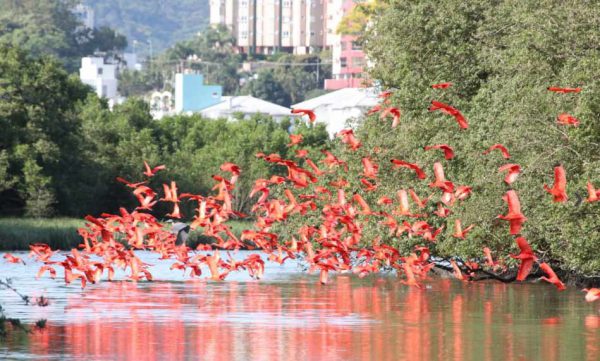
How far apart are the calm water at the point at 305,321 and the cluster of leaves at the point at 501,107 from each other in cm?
183

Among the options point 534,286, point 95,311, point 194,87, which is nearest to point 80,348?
point 95,311

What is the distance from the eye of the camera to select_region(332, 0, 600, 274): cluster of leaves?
41906 millimetres

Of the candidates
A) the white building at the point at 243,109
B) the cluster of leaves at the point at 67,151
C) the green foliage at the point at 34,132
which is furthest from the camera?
the white building at the point at 243,109

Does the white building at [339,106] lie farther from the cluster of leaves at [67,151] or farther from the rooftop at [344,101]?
the cluster of leaves at [67,151]

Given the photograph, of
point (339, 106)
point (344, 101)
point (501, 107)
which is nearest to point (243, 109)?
point (344, 101)

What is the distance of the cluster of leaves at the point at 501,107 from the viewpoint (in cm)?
4191

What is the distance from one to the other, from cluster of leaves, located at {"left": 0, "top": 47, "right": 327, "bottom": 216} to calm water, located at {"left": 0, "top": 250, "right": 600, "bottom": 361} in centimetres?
3122

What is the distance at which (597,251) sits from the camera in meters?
41.8

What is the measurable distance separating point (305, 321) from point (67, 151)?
53243 millimetres

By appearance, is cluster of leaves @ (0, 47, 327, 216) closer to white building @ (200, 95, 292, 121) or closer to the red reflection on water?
the red reflection on water

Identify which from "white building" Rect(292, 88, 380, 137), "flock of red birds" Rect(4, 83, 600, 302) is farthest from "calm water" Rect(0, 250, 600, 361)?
"white building" Rect(292, 88, 380, 137)

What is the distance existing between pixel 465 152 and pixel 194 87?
145399 mm

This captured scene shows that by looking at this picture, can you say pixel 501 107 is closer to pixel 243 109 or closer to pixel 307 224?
pixel 307 224

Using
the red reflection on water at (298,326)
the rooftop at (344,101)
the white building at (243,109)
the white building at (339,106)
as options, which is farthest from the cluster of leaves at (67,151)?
the white building at (243,109)
